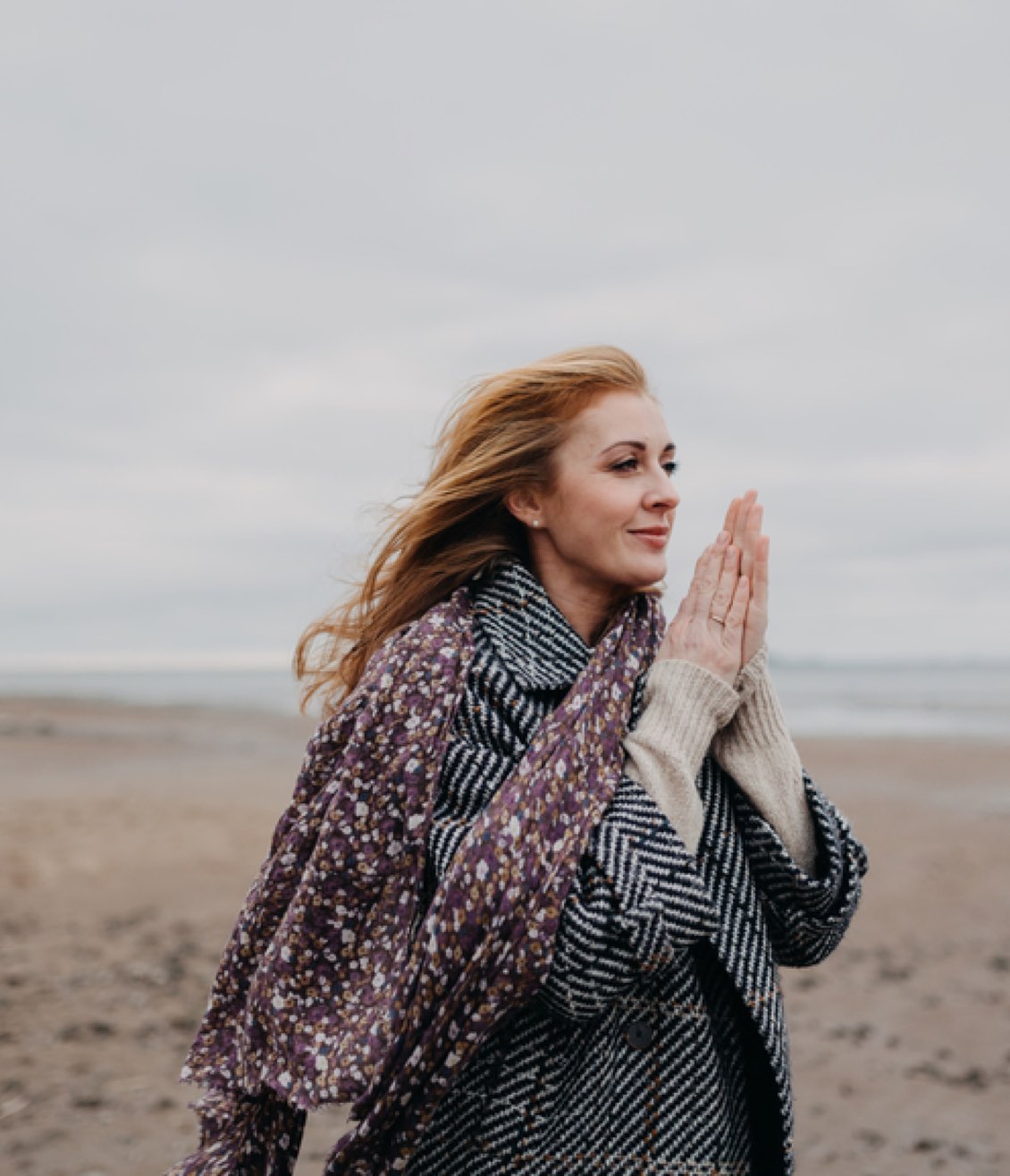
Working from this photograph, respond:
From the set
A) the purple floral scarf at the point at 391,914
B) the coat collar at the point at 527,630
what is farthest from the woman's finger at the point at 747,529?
the coat collar at the point at 527,630

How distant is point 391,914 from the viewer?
2.19m

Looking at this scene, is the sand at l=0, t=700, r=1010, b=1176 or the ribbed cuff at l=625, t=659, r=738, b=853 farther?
the sand at l=0, t=700, r=1010, b=1176

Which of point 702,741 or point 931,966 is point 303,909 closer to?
point 702,741

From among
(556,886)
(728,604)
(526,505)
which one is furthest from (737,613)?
(556,886)

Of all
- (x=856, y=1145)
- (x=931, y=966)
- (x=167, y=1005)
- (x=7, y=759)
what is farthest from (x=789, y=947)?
(x=7, y=759)

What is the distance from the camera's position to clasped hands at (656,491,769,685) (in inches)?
90.4

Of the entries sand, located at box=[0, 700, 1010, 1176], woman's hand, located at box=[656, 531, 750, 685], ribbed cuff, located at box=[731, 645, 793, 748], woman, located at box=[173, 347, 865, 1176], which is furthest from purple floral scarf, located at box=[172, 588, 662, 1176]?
sand, located at box=[0, 700, 1010, 1176]

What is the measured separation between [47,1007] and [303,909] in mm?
4454

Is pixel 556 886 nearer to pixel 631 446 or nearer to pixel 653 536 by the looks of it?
pixel 653 536

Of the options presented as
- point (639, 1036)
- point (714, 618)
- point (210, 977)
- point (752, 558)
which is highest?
point (752, 558)

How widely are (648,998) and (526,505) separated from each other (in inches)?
41.8

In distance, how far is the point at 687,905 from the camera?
6.65ft

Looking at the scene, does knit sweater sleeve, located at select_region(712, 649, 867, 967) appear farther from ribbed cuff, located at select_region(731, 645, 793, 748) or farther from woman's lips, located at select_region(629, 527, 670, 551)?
woman's lips, located at select_region(629, 527, 670, 551)

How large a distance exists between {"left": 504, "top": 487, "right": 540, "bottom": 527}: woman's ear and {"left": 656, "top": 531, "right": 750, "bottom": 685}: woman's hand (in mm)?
391
